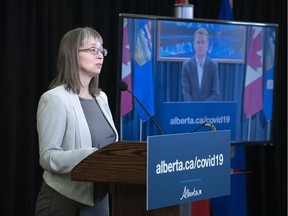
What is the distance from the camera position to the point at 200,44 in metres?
3.32

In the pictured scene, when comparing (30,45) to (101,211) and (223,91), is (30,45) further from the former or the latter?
(101,211)

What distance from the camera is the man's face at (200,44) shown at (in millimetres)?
3306

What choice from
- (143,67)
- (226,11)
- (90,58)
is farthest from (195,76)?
(90,58)

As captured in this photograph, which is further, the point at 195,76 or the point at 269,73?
the point at 269,73

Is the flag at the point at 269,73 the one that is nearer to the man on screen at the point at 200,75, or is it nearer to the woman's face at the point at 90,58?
the man on screen at the point at 200,75

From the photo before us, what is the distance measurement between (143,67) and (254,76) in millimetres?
786

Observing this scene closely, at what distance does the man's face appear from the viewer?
3.31 metres

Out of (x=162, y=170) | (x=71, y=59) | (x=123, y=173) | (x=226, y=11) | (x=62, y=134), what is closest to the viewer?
(x=162, y=170)

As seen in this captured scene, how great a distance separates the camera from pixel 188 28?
10.7ft

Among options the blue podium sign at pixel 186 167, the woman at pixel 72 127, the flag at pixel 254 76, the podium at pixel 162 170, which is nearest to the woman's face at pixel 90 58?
the woman at pixel 72 127

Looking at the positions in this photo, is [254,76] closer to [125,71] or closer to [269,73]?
[269,73]

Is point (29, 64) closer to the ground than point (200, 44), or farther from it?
closer to the ground

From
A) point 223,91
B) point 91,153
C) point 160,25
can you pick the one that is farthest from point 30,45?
point 91,153

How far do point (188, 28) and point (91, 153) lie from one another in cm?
173
